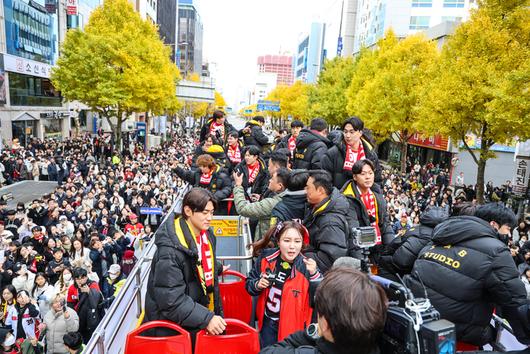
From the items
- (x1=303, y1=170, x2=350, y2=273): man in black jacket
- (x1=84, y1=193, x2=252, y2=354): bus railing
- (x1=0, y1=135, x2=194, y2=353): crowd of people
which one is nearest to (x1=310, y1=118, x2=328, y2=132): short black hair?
(x1=303, y1=170, x2=350, y2=273): man in black jacket

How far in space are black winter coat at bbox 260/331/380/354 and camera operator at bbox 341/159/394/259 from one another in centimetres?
225

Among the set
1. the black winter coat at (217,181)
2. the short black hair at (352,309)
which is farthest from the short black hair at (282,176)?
the short black hair at (352,309)

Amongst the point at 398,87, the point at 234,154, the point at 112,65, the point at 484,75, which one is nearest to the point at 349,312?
the point at 234,154

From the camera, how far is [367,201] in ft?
14.3

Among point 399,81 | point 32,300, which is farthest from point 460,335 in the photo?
point 399,81

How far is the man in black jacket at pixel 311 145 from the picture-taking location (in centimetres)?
595

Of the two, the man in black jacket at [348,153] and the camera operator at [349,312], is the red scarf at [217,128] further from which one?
the camera operator at [349,312]

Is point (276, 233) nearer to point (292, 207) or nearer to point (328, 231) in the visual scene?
point (328, 231)

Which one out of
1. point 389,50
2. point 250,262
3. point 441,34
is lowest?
point 250,262

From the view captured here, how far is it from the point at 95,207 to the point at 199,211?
31.5 feet

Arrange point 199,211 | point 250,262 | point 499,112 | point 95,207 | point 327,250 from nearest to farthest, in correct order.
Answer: point 199,211 → point 327,250 → point 250,262 → point 95,207 → point 499,112

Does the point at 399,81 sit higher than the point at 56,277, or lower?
higher

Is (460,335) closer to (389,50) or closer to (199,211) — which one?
(199,211)

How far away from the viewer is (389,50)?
2536cm
